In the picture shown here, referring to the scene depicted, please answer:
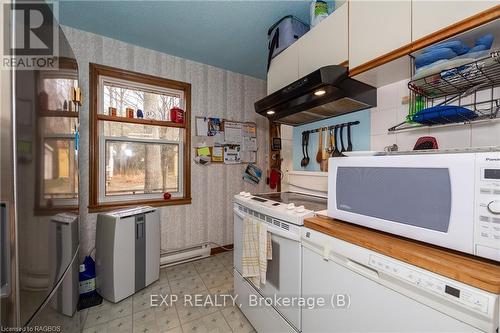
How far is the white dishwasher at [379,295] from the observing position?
540 mm

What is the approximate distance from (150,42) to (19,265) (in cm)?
216

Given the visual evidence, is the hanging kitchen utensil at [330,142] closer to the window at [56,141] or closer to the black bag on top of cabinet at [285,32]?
the black bag on top of cabinet at [285,32]

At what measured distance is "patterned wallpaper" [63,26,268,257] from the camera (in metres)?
1.94

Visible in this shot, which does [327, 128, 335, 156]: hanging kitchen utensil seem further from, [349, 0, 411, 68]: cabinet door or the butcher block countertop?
the butcher block countertop

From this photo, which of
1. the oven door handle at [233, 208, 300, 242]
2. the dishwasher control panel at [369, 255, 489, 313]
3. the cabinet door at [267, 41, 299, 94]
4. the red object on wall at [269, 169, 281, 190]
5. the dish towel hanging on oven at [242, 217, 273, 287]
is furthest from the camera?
the red object on wall at [269, 169, 281, 190]

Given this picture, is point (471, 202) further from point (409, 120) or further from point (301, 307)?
point (301, 307)

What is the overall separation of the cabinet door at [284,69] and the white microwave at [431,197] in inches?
36.7

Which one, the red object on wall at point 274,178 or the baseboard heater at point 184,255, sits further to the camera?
the red object on wall at point 274,178

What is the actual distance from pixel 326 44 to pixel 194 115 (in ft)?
5.33

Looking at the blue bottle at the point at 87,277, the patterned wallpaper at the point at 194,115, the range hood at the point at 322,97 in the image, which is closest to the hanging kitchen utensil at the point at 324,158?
the range hood at the point at 322,97

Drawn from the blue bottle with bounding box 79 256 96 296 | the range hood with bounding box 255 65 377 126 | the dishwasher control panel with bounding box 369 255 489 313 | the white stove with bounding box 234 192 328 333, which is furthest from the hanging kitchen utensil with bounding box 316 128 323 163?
the blue bottle with bounding box 79 256 96 296

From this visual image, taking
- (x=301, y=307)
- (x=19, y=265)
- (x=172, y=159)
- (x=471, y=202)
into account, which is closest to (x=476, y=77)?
(x=471, y=202)

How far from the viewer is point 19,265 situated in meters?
0.61

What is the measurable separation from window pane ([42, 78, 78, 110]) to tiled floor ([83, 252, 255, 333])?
1.47 metres
